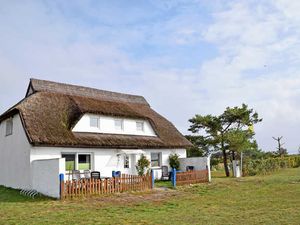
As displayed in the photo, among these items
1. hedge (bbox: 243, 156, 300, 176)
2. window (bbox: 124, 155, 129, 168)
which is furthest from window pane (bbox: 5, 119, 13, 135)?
hedge (bbox: 243, 156, 300, 176)

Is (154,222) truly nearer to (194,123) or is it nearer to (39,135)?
(39,135)

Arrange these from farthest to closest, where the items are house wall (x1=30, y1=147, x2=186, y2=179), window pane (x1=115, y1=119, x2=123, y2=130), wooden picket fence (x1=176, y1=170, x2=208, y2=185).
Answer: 1. window pane (x1=115, y1=119, x2=123, y2=130)
2. wooden picket fence (x1=176, y1=170, x2=208, y2=185)
3. house wall (x1=30, y1=147, x2=186, y2=179)

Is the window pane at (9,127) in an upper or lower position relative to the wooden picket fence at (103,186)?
upper

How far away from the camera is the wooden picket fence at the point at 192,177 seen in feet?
75.2

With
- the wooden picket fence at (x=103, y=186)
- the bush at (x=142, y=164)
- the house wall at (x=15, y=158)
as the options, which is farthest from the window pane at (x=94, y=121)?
the wooden picket fence at (x=103, y=186)

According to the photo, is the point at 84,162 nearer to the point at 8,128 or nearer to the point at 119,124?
the point at 119,124

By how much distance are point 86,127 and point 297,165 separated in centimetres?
3267

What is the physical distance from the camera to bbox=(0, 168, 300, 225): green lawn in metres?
11.1

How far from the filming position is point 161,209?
13609 mm

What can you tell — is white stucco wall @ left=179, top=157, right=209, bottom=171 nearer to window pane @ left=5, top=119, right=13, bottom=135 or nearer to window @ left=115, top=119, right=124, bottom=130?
window @ left=115, top=119, right=124, bottom=130

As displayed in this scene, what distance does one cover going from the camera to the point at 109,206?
14391 mm

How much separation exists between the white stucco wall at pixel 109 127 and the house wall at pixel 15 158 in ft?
11.4

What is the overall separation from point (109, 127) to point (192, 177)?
23.7 feet

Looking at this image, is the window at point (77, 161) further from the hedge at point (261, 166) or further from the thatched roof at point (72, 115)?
the hedge at point (261, 166)
